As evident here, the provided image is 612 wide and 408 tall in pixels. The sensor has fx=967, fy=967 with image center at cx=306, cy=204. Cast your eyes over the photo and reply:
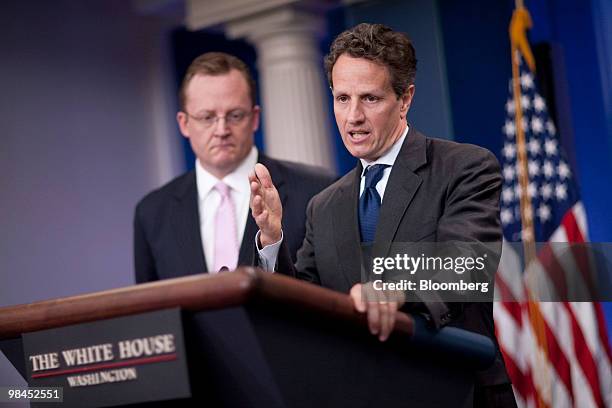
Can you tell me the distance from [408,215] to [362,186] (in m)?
0.18

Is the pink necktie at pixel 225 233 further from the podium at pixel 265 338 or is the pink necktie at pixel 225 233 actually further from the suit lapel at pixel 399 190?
the podium at pixel 265 338

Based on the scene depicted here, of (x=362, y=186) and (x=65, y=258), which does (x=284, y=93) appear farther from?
(x=362, y=186)

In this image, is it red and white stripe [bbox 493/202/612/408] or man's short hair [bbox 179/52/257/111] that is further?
red and white stripe [bbox 493/202/612/408]

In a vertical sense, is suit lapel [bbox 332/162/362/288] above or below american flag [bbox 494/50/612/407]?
above

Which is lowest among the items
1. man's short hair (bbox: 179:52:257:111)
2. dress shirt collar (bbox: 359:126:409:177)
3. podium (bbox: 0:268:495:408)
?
podium (bbox: 0:268:495:408)

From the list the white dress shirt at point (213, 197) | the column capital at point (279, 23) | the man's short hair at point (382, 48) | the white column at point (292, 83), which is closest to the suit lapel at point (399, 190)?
Answer: the man's short hair at point (382, 48)

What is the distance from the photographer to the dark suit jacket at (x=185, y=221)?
10.9 feet

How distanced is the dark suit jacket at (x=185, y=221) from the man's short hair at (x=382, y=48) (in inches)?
43.3

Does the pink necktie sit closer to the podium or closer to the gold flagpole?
the gold flagpole

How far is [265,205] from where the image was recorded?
202cm

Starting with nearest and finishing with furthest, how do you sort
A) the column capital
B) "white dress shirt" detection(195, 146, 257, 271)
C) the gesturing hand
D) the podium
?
the podium, the gesturing hand, "white dress shirt" detection(195, 146, 257, 271), the column capital

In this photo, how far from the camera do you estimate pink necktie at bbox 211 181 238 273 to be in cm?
339

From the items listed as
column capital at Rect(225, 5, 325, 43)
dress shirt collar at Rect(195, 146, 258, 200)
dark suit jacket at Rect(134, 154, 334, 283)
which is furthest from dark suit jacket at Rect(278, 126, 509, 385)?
column capital at Rect(225, 5, 325, 43)

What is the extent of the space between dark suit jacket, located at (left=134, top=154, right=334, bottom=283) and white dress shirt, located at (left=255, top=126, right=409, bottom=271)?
1012 millimetres
